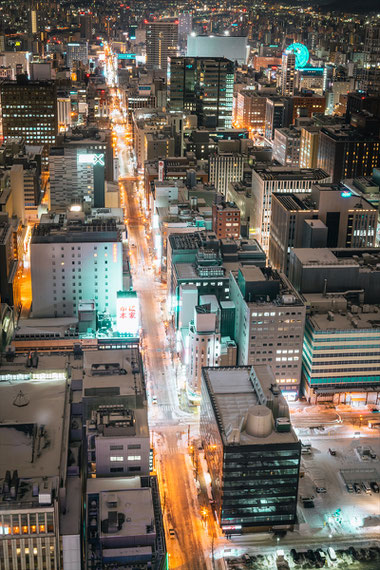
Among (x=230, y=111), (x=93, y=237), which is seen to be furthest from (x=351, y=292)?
(x=230, y=111)

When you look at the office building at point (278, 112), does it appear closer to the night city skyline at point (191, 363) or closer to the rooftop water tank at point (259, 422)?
the night city skyline at point (191, 363)

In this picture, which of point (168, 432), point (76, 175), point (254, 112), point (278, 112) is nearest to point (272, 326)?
point (168, 432)

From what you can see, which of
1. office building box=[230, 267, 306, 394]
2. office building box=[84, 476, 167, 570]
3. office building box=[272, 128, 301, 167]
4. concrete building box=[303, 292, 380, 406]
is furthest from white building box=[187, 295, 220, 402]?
office building box=[272, 128, 301, 167]

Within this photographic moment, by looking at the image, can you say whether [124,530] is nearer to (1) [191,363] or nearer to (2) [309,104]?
(1) [191,363]

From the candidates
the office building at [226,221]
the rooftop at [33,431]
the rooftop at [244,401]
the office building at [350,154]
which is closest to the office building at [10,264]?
the office building at [226,221]

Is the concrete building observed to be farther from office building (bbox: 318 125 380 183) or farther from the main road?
office building (bbox: 318 125 380 183)

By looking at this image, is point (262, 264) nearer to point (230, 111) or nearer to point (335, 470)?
point (335, 470)
